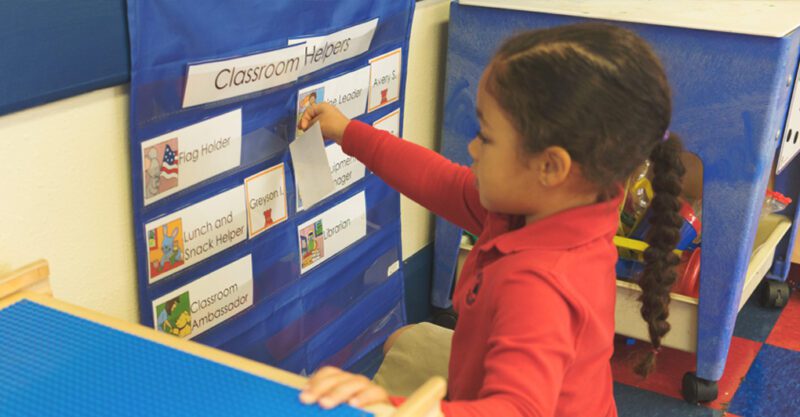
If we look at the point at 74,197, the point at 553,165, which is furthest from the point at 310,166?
the point at 553,165

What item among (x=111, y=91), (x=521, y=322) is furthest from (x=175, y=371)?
(x=111, y=91)

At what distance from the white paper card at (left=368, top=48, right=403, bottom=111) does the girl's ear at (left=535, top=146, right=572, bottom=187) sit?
2.07 feet

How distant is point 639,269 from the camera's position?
187 cm

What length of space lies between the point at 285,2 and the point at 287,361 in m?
0.61

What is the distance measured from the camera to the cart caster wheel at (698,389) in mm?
1834

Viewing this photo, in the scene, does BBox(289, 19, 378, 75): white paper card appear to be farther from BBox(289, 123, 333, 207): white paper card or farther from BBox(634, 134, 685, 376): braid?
BBox(634, 134, 685, 376): braid

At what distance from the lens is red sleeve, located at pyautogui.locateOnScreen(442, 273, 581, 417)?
86 centimetres

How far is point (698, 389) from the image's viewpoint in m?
1.83

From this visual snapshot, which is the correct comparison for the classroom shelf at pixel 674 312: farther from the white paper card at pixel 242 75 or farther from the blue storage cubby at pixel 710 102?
the white paper card at pixel 242 75

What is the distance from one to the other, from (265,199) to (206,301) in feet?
0.60

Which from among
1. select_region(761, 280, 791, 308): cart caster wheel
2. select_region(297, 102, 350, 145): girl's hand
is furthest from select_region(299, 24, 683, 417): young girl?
select_region(761, 280, 791, 308): cart caster wheel

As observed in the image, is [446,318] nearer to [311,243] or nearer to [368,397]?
[311,243]

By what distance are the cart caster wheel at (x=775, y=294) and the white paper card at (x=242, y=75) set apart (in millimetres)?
1492

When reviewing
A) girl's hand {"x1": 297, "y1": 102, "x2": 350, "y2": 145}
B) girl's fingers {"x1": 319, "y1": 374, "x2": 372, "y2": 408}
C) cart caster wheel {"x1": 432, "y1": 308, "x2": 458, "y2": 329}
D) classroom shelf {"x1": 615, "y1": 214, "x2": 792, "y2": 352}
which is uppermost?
girl's hand {"x1": 297, "y1": 102, "x2": 350, "y2": 145}
